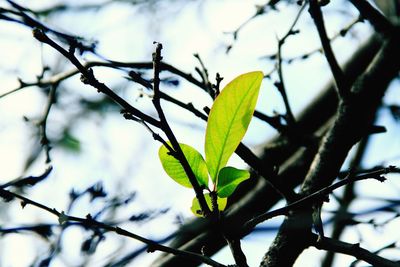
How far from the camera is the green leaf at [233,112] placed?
2.47 ft

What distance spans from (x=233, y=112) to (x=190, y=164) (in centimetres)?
13

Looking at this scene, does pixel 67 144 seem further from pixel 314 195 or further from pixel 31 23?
pixel 314 195

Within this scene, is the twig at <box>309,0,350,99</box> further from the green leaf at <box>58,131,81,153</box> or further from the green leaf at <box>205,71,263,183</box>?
the green leaf at <box>58,131,81,153</box>

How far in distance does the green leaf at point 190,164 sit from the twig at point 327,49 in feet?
1.75

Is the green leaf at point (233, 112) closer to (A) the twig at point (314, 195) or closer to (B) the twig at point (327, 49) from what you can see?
(A) the twig at point (314, 195)

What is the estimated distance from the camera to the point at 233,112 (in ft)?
2.50

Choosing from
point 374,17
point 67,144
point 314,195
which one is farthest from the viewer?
point 67,144

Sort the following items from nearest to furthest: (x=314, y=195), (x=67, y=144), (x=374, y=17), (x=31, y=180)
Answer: (x=314, y=195) → (x=31, y=180) → (x=374, y=17) → (x=67, y=144)

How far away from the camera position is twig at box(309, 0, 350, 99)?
1.10 m

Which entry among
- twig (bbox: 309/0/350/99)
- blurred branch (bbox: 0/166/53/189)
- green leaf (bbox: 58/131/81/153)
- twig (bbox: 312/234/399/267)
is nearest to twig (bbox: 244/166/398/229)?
twig (bbox: 312/234/399/267)

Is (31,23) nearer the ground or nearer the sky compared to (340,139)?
nearer the sky

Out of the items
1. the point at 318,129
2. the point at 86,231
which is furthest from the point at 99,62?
the point at 318,129

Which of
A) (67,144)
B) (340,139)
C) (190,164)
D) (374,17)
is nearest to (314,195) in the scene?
(190,164)

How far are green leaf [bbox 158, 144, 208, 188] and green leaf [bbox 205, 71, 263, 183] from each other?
41mm
